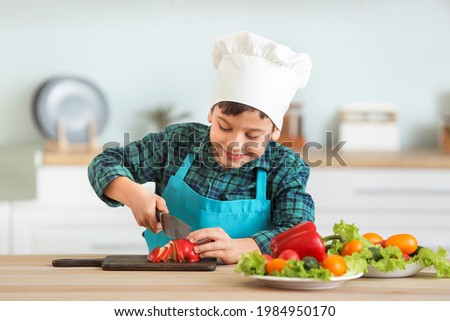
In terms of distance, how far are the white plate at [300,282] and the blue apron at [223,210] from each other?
1.63 feet

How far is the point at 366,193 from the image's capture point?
297 cm

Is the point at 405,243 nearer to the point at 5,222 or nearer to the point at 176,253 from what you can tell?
the point at 176,253

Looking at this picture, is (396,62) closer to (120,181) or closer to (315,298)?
(120,181)

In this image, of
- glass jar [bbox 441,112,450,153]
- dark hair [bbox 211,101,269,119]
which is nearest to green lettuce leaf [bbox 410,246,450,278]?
dark hair [bbox 211,101,269,119]

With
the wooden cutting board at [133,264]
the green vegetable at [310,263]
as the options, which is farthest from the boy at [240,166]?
the green vegetable at [310,263]

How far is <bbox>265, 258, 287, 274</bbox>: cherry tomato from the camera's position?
116 cm

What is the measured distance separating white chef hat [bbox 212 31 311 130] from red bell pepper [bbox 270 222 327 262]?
463 millimetres

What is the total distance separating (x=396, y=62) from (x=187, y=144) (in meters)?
1.85

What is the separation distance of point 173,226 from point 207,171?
0.38 metres

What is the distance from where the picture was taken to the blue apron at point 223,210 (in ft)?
5.59

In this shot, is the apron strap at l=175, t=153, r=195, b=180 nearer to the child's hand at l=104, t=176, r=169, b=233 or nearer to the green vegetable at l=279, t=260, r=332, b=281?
the child's hand at l=104, t=176, r=169, b=233

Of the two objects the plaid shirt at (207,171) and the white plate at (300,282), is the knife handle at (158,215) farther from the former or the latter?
the white plate at (300,282)

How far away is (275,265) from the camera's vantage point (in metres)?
1.17

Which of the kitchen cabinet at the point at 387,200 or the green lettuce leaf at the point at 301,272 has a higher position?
→ the kitchen cabinet at the point at 387,200
